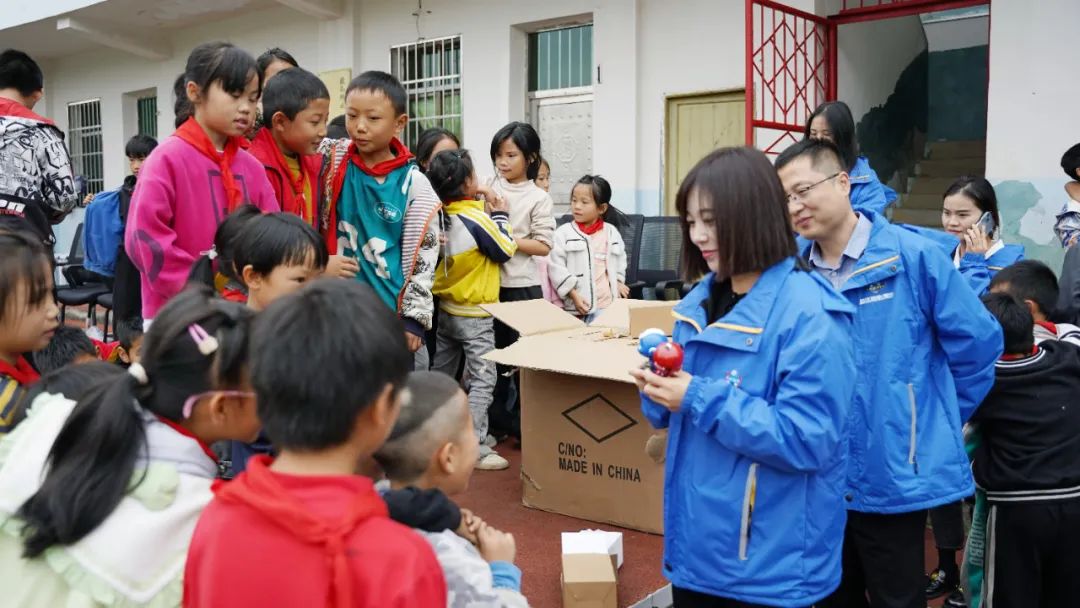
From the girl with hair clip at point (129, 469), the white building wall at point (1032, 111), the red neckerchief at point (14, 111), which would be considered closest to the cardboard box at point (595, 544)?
the girl with hair clip at point (129, 469)

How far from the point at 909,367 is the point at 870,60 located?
6309 mm

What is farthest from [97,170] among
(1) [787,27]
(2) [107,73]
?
(1) [787,27]

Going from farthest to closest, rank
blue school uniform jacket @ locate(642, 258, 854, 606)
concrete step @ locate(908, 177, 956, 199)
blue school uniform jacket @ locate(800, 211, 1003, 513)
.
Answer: concrete step @ locate(908, 177, 956, 199)
blue school uniform jacket @ locate(800, 211, 1003, 513)
blue school uniform jacket @ locate(642, 258, 854, 606)

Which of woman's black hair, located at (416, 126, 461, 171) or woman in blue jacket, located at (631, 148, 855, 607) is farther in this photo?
woman's black hair, located at (416, 126, 461, 171)

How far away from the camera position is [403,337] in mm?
1182

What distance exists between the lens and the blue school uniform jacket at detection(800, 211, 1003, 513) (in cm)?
197

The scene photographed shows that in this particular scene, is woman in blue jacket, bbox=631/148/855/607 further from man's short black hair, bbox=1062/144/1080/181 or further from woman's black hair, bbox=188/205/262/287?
man's short black hair, bbox=1062/144/1080/181

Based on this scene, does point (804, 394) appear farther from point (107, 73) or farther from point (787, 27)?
point (107, 73)

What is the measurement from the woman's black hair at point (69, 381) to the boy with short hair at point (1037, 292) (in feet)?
8.05

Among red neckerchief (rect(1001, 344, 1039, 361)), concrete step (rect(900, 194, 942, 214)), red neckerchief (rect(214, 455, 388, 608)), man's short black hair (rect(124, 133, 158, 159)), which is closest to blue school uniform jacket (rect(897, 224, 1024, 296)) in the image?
red neckerchief (rect(1001, 344, 1039, 361))

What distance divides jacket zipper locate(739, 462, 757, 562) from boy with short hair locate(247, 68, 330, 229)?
151cm

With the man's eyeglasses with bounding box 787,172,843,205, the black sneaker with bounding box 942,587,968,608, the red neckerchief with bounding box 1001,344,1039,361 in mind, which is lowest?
the black sneaker with bounding box 942,587,968,608

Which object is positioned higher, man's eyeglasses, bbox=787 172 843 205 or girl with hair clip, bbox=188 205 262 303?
man's eyeglasses, bbox=787 172 843 205

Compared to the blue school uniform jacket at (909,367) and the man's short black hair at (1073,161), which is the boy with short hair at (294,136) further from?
the man's short black hair at (1073,161)
